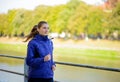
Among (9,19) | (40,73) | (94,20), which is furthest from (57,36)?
(40,73)

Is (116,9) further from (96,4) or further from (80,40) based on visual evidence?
(80,40)

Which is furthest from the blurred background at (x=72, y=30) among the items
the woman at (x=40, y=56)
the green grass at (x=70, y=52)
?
the woman at (x=40, y=56)

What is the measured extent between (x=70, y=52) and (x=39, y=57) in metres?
5.56

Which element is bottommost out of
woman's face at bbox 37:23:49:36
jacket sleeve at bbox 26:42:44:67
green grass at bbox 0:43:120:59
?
green grass at bbox 0:43:120:59

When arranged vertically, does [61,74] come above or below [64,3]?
below

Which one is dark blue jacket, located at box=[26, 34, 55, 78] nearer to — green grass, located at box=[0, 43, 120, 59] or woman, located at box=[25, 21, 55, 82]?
woman, located at box=[25, 21, 55, 82]

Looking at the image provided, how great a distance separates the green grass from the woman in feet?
14.8

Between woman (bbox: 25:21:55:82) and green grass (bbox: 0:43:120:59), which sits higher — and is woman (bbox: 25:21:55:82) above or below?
above

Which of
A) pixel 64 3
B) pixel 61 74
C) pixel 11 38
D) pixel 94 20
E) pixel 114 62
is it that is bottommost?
pixel 61 74

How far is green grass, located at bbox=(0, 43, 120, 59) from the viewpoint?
6.54 metres

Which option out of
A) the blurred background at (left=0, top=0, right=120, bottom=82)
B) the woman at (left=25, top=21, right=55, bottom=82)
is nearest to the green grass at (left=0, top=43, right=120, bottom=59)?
the blurred background at (left=0, top=0, right=120, bottom=82)

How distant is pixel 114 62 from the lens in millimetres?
6734

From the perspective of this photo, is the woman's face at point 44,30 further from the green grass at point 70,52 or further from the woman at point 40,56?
the green grass at point 70,52

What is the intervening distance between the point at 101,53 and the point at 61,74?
103 inches
